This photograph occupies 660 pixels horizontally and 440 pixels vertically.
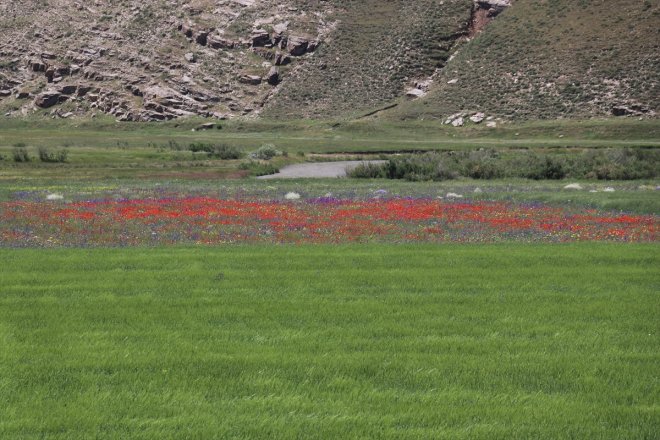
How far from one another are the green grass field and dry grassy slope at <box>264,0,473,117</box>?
11714 cm

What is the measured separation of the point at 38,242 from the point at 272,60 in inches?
5285

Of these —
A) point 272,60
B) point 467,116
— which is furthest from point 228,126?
point 467,116

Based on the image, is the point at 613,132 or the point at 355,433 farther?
the point at 613,132

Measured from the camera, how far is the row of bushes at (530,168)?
59406 mm

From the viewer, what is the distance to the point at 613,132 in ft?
326

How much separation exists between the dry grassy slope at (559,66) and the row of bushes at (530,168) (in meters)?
46.6

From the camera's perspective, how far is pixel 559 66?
117000 millimetres

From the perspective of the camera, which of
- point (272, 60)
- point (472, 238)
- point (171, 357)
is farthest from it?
point (272, 60)

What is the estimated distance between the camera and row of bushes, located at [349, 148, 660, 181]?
5941cm

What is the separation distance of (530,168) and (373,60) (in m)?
85.0

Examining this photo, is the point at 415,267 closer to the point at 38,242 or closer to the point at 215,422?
the point at 215,422

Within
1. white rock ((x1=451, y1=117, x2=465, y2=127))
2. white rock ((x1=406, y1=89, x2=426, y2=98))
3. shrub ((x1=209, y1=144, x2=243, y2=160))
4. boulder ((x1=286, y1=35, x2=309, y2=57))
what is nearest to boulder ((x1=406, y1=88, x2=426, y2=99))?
white rock ((x1=406, y1=89, x2=426, y2=98))

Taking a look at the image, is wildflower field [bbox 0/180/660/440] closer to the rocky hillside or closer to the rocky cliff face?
the rocky hillside

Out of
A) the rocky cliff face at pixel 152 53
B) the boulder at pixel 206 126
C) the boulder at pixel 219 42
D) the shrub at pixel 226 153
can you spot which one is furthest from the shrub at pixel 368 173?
the boulder at pixel 219 42
